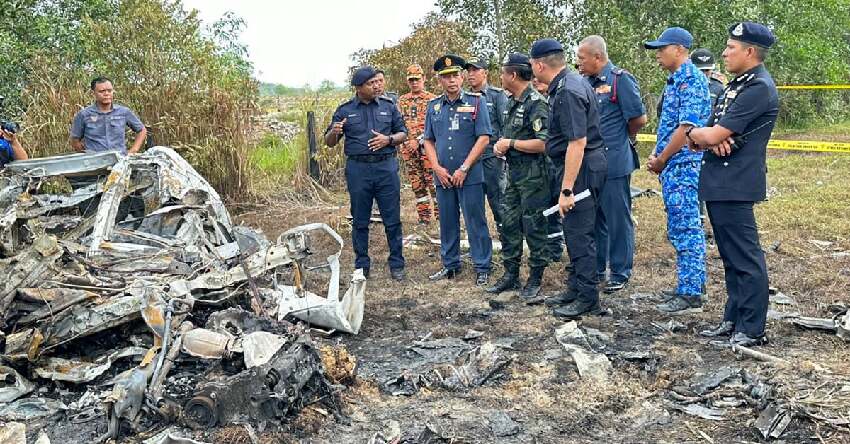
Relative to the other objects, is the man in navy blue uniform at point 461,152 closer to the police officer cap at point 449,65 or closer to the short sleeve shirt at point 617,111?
the police officer cap at point 449,65

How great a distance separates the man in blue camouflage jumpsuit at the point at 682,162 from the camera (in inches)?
209

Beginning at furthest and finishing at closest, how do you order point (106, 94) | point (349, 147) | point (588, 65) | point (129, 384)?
point (106, 94) < point (349, 147) < point (588, 65) < point (129, 384)

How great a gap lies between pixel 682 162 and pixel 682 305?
1072 mm

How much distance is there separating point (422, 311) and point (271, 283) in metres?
1.28

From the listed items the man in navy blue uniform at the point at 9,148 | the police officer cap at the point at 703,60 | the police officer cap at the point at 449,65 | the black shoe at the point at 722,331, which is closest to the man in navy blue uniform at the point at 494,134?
the police officer cap at the point at 449,65

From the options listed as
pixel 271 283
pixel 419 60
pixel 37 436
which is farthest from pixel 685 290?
pixel 419 60

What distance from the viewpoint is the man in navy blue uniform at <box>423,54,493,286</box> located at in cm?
672

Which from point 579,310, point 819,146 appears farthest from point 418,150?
point 819,146

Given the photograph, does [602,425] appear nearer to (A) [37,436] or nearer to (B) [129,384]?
(B) [129,384]

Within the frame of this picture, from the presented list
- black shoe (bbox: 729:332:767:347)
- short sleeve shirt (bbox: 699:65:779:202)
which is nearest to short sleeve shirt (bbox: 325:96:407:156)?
short sleeve shirt (bbox: 699:65:779:202)

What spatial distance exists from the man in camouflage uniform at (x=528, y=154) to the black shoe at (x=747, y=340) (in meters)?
1.69

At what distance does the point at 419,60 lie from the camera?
13.3 meters

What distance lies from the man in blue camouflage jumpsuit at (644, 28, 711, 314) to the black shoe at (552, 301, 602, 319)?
0.50 meters

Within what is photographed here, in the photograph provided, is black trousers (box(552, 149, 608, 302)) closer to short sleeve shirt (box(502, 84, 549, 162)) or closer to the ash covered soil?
the ash covered soil
